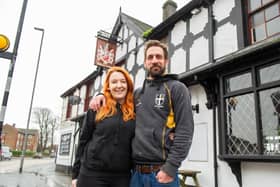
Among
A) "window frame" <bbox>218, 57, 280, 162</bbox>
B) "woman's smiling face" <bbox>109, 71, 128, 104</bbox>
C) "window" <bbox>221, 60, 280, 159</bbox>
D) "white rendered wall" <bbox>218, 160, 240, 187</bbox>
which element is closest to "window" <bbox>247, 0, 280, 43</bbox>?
"window frame" <bbox>218, 57, 280, 162</bbox>

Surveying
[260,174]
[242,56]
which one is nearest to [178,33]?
[242,56]

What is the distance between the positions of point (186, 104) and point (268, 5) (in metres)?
4.95

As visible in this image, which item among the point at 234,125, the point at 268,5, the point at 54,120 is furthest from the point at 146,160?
the point at 54,120

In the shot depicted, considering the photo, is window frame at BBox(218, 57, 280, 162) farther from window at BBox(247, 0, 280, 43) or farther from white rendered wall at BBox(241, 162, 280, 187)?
window at BBox(247, 0, 280, 43)

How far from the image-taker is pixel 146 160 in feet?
5.85

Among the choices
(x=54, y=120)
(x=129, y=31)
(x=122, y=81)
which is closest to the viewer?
(x=122, y=81)

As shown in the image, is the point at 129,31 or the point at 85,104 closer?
the point at 129,31

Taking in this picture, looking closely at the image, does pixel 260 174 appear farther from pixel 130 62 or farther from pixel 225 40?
pixel 130 62

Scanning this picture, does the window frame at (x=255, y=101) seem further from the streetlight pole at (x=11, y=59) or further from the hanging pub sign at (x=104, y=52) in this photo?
the hanging pub sign at (x=104, y=52)

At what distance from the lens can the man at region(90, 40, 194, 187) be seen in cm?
168

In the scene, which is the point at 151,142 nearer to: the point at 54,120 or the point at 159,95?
the point at 159,95

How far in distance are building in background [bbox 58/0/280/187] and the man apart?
3253mm

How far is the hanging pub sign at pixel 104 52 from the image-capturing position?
9995 millimetres

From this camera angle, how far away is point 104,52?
34.0 ft
